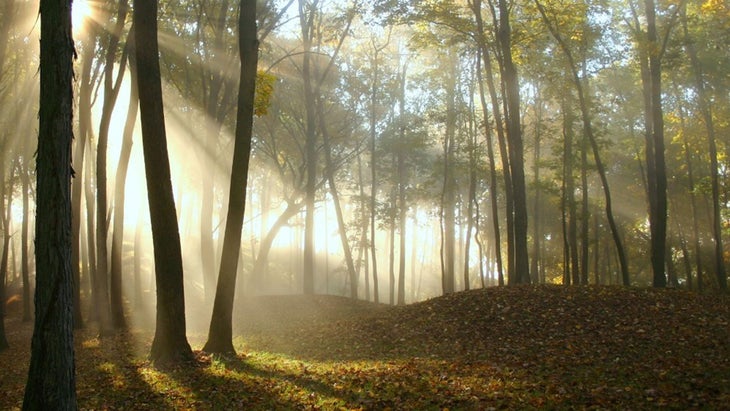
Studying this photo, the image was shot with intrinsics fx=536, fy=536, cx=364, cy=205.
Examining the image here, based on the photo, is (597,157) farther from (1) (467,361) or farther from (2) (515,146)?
(1) (467,361)

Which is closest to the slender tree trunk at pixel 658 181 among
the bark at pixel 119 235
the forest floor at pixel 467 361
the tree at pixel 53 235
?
the forest floor at pixel 467 361

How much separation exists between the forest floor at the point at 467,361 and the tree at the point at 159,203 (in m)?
0.66

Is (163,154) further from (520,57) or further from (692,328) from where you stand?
(520,57)

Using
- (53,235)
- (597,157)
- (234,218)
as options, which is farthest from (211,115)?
(53,235)

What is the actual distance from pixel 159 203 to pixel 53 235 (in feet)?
15.2

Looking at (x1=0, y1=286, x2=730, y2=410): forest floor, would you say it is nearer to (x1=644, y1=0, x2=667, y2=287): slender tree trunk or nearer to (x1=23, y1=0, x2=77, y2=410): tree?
(x1=23, y1=0, x2=77, y2=410): tree

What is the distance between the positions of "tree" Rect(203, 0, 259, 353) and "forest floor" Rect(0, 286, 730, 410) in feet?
2.08

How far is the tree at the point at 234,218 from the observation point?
1160cm

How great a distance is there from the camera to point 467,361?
1062 centimetres

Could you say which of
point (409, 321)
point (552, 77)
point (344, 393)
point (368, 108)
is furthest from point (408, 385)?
point (368, 108)

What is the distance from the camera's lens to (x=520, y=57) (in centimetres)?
2055

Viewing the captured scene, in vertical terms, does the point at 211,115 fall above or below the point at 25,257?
above

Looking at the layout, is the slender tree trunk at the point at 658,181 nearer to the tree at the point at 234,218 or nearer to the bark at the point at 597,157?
the bark at the point at 597,157

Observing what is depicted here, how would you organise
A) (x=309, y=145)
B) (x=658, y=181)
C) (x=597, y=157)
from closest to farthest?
(x=658, y=181) < (x=597, y=157) < (x=309, y=145)
